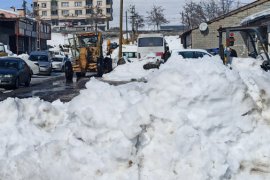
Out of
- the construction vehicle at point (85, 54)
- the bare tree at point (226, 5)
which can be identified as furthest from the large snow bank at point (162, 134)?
the bare tree at point (226, 5)

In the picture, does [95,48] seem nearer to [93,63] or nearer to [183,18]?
[93,63]

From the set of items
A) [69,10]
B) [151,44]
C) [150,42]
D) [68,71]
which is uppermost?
[69,10]

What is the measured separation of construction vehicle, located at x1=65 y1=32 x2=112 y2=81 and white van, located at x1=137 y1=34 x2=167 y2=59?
32.7ft

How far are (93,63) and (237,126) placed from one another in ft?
83.5

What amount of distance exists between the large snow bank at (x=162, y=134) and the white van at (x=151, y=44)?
111ft

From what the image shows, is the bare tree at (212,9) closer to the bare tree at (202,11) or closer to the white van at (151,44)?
the bare tree at (202,11)

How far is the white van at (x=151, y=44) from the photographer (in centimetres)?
4144

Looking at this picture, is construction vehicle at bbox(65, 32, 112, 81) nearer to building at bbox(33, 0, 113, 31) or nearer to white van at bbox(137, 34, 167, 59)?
white van at bbox(137, 34, 167, 59)

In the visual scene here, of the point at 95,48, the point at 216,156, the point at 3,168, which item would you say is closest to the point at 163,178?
the point at 216,156

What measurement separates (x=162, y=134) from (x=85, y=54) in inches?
984

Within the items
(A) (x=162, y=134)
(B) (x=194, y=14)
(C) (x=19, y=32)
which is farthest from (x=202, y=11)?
(A) (x=162, y=134)

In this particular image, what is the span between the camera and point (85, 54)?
31.2 metres

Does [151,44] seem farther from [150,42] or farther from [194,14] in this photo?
[194,14]

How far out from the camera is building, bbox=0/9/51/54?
223 feet
